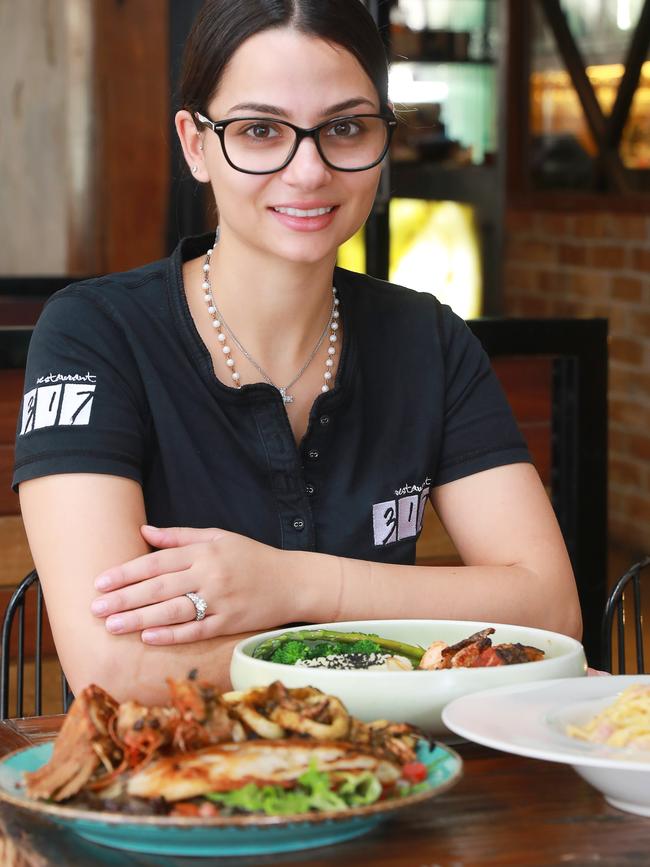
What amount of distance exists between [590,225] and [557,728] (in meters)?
4.96

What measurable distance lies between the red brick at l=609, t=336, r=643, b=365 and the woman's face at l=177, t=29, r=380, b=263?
3.94 meters

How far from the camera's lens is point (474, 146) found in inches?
257

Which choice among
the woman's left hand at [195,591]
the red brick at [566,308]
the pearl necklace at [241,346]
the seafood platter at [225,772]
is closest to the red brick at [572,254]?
the red brick at [566,308]

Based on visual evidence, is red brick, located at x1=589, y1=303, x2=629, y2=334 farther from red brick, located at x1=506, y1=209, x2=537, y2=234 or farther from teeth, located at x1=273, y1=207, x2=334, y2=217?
teeth, located at x1=273, y1=207, x2=334, y2=217

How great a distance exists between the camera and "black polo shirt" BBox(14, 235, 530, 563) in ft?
4.86

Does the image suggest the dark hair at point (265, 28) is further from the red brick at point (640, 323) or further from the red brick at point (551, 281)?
the red brick at point (551, 281)

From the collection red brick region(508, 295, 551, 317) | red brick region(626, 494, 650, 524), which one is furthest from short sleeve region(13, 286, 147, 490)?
red brick region(508, 295, 551, 317)

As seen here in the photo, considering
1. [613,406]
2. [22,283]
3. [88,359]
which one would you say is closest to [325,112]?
[88,359]

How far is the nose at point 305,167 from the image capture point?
1.46 metres

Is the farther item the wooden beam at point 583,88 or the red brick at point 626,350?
the wooden beam at point 583,88

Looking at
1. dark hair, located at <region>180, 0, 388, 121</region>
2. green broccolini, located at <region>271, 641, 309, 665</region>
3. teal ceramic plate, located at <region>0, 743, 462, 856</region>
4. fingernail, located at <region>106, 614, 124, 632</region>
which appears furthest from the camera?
dark hair, located at <region>180, 0, 388, 121</region>

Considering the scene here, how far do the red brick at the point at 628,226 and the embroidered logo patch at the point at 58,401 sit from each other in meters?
4.13

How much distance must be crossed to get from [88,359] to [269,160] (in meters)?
0.30

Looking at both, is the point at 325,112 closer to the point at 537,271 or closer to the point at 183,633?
the point at 183,633
